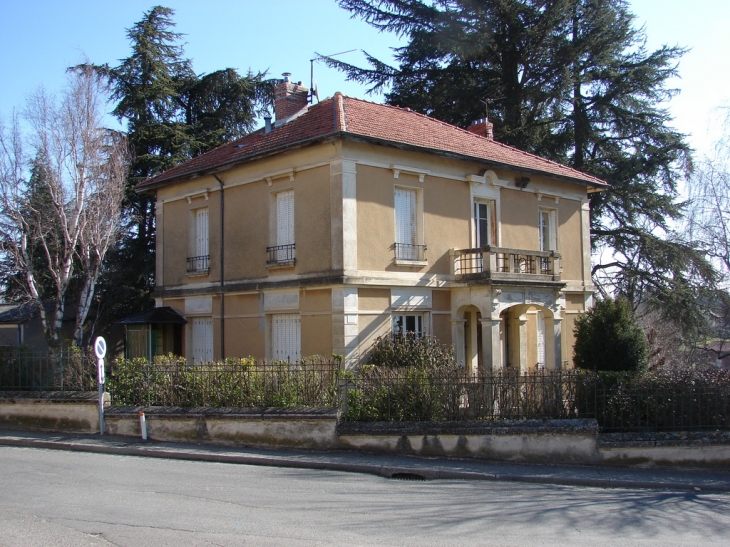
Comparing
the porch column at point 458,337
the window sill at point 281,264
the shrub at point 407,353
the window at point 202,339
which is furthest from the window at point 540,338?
the window at point 202,339

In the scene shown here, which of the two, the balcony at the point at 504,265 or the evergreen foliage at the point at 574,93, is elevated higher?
the evergreen foliage at the point at 574,93

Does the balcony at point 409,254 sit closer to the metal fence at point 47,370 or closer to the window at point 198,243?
the window at point 198,243

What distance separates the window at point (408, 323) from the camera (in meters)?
18.0

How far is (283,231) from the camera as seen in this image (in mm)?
18703

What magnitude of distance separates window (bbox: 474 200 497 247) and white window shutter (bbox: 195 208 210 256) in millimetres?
8158

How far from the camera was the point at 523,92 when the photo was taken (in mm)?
28891

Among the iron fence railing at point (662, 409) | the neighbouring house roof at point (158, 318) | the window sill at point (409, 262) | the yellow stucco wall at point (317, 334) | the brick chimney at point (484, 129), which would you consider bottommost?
the iron fence railing at point (662, 409)

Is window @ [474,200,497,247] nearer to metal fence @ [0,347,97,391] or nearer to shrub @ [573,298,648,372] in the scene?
shrub @ [573,298,648,372]

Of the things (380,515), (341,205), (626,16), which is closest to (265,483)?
(380,515)

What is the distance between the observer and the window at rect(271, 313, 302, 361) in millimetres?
18219

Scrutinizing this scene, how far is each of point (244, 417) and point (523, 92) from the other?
836 inches

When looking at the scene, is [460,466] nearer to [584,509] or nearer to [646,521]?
[584,509]

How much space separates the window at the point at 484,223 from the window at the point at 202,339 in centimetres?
832

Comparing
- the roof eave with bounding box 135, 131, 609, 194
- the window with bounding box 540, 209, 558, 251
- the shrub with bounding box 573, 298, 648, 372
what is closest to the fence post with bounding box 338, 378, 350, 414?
the roof eave with bounding box 135, 131, 609, 194
